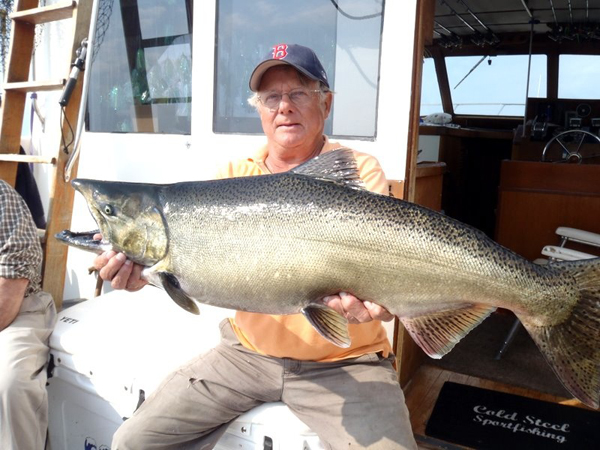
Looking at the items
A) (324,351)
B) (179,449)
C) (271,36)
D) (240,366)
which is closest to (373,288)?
(324,351)

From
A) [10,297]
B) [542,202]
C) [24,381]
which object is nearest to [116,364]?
[24,381]

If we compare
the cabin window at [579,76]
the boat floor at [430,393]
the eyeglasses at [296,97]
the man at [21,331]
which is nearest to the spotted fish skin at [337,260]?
the eyeglasses at [296,97]

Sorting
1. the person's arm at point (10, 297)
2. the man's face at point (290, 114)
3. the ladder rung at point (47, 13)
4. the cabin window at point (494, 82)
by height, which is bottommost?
the person's arm at point (10, 297)

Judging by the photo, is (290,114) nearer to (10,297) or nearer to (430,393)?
(10,297)

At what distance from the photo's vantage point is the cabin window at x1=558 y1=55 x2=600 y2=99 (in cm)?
790

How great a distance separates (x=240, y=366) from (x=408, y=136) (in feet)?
5.50

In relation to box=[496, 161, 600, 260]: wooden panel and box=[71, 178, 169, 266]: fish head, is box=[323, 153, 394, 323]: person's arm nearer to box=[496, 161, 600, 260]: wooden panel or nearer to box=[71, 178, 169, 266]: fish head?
box=[71, 178, 169, 266]: fish head

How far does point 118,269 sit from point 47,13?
3003 mm

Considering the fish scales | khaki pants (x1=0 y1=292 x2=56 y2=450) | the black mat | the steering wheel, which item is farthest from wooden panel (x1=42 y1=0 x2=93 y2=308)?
the steering wheel

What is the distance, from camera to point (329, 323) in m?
2.06

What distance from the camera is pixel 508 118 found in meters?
8.93

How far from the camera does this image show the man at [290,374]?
237 cm

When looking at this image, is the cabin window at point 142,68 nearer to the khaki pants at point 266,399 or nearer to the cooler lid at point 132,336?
the cooler lid at point 132,336

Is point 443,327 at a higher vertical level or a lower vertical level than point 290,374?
higher
